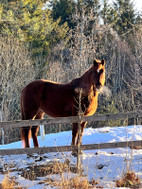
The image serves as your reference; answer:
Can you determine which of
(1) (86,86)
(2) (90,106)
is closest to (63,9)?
(1) (86,86)

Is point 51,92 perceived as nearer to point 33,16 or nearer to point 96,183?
point 96,183

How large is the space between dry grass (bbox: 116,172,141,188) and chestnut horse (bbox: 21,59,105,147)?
1.78 metres

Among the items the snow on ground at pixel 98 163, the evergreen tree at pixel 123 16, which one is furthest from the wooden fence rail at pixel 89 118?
the evergreen tree at pixel 123 16

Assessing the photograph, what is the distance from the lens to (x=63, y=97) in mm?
6457

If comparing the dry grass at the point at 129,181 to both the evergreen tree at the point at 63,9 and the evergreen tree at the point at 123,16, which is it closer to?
the evergreen tree at the point at 63,9

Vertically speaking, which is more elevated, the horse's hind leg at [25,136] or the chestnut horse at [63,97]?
the chestnut horse at [63,97]

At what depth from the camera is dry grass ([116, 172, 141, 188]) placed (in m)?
4.15

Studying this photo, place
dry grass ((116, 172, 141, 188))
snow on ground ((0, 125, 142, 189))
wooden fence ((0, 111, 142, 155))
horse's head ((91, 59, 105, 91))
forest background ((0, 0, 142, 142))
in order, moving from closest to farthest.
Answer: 1. dry grass ((116, 172, 141, 188))
2. snow on ground ((0, 125, 142, 189))
3. wooden fence ((0, 111, 142, 155))
4. horse's head ((91, 59, 105, 91))
5. forest background ((0, 0, 142, 142))

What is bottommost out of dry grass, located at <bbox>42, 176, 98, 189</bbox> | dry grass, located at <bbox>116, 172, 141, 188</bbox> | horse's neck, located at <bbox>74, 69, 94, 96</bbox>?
dry grass, located at <bbox>116, 172, 141, 188</bbox>

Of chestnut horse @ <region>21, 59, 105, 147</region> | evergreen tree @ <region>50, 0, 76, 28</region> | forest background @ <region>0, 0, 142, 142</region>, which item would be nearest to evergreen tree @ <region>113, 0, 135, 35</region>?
forest background @ <region>0, 0, 142, 142</region>

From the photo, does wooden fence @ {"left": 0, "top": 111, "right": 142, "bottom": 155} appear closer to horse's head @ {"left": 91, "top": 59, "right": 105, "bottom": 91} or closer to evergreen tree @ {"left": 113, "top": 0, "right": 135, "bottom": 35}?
horse's head @ {"left": 91, "top": 59, "right": 105, "bottom": 91}

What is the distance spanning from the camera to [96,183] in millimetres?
4254

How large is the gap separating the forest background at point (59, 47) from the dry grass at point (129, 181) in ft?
27.1

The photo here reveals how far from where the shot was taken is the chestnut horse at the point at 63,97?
231 inches
